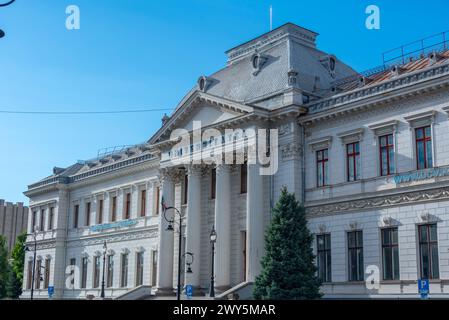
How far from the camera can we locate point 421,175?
30391mm

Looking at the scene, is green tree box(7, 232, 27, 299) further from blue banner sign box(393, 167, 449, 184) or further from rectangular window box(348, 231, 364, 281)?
blue banner sign box(393, 167, 449, 184)

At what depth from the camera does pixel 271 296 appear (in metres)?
31.3

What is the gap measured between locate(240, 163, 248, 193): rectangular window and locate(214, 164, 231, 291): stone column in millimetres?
900

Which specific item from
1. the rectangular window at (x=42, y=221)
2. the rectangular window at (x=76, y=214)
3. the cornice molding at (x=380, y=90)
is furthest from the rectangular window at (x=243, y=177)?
the rectangular window at (x=42, y=221)

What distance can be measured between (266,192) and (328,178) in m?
4.21

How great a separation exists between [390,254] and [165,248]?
58.0 ft

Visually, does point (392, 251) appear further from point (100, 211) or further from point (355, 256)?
point (100, 211)

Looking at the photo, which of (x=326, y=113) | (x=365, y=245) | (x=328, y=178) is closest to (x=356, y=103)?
(x=326, y=113)

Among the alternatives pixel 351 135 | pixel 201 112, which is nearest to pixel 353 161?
pixel 351 135

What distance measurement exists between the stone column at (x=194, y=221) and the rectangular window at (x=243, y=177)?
3.19 meters

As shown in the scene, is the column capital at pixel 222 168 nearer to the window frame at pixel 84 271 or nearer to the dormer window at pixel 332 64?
the dormer window at pixel 332 64

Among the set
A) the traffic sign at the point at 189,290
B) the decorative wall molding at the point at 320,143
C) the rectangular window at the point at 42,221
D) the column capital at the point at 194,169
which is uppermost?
the decorative wall molding at the point at 320,143

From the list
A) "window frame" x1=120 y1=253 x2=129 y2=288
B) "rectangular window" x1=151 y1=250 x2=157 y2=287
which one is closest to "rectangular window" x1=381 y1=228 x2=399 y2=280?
"rectangular window" x1=151 y1=250 x2=157 y2=287

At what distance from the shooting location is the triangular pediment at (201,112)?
38.7m
